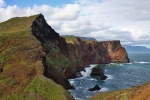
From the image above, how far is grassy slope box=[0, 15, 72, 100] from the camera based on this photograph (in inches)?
2147

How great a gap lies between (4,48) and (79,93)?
28.4 meters

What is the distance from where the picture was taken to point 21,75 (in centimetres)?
6056

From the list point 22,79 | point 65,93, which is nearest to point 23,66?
point 22,79

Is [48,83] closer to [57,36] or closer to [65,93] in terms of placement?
[65,93]

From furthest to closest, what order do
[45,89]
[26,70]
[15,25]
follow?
[15,25], [26,70], [45,89]

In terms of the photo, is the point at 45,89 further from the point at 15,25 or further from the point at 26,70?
the point at 15,25

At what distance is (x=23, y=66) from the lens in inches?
2466

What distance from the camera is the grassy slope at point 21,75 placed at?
54531 millimetres

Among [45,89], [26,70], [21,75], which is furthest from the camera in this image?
[26,70]

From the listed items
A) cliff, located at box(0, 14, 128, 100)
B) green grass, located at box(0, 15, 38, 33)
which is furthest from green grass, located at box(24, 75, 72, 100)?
green grass, located at box(0, 15, 38, 33)

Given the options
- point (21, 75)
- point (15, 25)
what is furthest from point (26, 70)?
point (15, 25)

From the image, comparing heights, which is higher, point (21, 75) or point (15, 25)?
point (15, 25)

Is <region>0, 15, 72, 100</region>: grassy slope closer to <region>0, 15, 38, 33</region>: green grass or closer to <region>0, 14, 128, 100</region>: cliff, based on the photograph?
<region>0, 14, 128, 100</region>: cliff

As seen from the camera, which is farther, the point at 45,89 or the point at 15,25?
the point at 15,25
